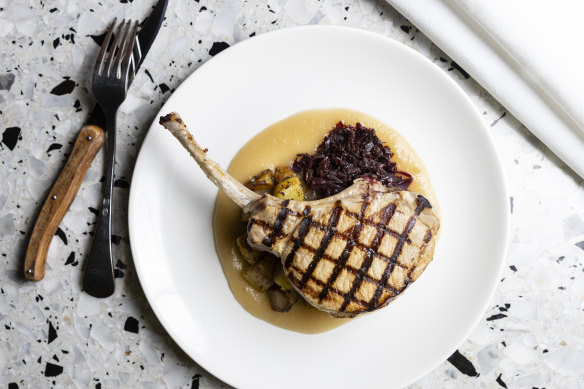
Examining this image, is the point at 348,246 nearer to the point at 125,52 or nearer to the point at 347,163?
the point at 347,163

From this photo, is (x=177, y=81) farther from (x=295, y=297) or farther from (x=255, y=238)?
(x=295, y=297)

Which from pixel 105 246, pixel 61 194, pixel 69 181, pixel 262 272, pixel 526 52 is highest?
pixel 526 52

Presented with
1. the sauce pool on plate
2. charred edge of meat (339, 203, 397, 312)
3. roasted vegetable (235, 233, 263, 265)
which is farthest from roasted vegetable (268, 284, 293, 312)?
charred edge of meat (339, 203, 397, 312)

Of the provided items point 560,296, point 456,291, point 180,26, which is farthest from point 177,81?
point 560,296

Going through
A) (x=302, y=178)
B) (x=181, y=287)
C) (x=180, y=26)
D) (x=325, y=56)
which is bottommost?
(x=181, y=287)

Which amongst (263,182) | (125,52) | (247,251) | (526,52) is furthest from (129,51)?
(526,52)

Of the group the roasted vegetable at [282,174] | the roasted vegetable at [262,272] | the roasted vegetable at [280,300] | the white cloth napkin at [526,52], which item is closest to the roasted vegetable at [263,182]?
the roasted vegetable at [282,174]

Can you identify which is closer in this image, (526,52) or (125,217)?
(526,52)
